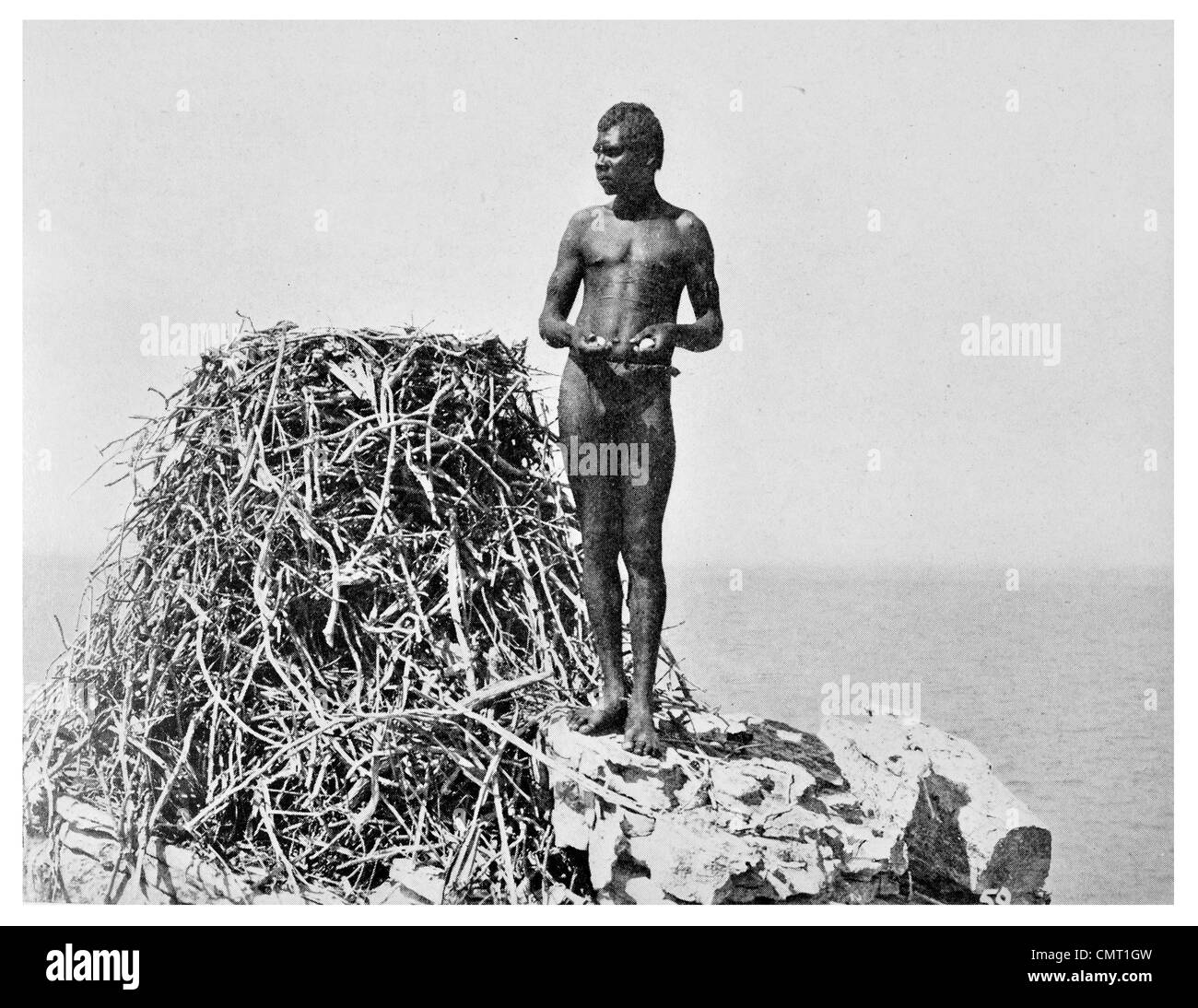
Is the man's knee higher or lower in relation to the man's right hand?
lower

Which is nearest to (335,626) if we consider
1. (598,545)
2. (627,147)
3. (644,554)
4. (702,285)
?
(598,545)

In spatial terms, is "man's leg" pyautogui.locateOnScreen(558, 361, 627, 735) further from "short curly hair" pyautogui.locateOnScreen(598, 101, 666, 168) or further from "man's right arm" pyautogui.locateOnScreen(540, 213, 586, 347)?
"short curly hair" pyautogui.locateOnScreen(598, 101, 666, 168)

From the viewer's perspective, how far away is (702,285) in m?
4.18

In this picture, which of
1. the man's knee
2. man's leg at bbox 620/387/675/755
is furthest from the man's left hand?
the man's knee

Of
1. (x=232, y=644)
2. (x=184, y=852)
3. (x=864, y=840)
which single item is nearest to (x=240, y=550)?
(x=232, y=644)

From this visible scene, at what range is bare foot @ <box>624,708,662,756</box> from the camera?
13.4 feet

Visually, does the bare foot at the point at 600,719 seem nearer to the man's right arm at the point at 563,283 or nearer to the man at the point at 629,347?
the man at the point at 629,347

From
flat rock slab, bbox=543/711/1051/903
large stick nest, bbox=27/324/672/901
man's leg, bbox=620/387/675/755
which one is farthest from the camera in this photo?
large stick nest, bbox=27/324/672/901

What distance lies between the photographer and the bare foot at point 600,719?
420 centimetres

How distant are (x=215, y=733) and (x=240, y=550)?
2.19 feet

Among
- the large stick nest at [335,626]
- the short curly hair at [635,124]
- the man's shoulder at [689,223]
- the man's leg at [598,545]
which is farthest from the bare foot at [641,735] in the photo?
the short curly hair at [635,124]

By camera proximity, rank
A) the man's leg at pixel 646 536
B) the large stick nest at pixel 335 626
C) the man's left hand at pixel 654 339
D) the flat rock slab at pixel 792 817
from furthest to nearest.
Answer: the large stick nest at pixel 335 626
the man's leg at pixel 646 536
the man's left hand at pixel 654 339
the flat rock slab at pixel 792 817

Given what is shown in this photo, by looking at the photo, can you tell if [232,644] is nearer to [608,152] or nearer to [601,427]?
[601,427]
